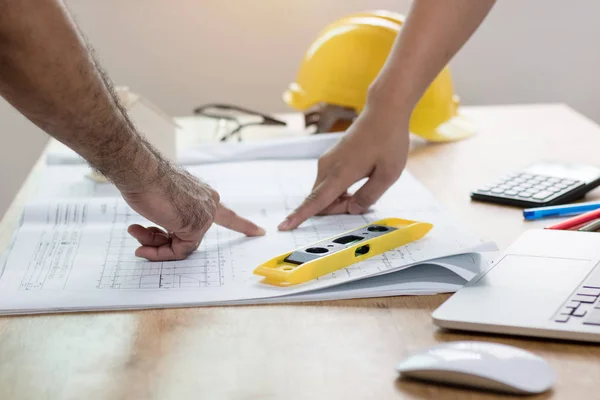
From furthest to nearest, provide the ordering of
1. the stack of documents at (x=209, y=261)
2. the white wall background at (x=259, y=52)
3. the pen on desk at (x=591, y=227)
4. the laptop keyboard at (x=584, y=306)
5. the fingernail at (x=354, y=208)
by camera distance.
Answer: the white wall background at (x=259, y=52) < the fingernail at (x=354, y=208) < the pen on desk at (x=591, y=227) < the stack of documents at (x=209, y=261) < the laptop keyboard at (x=584, y=306)

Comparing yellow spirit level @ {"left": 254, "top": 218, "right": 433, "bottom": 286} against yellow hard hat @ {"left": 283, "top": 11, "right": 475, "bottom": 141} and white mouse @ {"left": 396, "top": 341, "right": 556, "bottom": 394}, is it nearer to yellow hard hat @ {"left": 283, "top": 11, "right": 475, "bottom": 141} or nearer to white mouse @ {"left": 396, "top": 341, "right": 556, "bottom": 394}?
white mouse @ {"left": 396, "top": 341, "right": 556, "bottom": 394}

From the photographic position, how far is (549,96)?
234cm

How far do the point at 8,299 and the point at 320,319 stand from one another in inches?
11.3

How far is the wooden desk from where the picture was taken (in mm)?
587

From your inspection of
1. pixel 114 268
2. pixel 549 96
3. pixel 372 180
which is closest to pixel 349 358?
pixel 114 268

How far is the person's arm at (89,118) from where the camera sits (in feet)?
2.14

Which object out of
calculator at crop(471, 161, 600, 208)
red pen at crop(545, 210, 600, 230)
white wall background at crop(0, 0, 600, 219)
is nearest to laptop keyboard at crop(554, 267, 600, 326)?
red pen at crop(545, 210, 600, 230)

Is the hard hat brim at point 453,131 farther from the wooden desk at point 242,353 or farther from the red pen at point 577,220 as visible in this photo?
the wooden desk at point 242,353

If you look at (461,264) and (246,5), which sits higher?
(461,264)

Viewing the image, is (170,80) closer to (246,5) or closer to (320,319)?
(246,5)

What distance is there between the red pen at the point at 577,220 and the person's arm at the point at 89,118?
387mm

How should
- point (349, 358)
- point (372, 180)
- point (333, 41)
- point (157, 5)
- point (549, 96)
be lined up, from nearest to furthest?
point (349, 358) < point (372, 180) < point (333, 41) < point (157, 5) < point (549, 96)

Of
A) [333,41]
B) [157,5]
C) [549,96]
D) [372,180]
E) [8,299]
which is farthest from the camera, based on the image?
[549,96]

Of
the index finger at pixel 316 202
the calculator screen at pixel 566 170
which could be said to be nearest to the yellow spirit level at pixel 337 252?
the index finger at pixel 316 202
